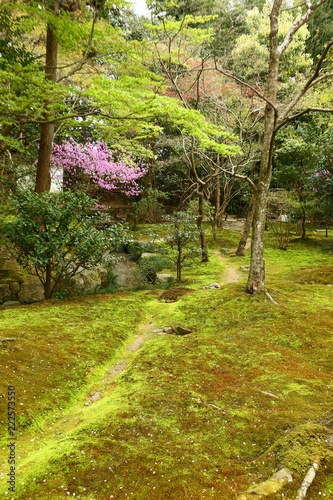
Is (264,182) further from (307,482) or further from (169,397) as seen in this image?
(307,482)

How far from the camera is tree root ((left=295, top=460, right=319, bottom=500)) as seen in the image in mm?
1569

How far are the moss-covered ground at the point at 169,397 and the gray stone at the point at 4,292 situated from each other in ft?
4.31

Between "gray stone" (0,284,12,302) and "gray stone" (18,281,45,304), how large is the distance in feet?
0.75

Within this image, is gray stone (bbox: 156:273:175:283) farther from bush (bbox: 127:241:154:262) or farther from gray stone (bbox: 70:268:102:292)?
bush (bbox: 127:241:154:262)

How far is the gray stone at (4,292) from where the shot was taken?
6451 millimetres

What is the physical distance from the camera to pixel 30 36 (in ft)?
32.7

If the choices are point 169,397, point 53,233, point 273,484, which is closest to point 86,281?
point 53,233

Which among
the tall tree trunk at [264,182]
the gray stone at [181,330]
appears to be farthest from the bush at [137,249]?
the gray stone at [181,330]

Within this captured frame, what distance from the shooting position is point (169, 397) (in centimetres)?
285

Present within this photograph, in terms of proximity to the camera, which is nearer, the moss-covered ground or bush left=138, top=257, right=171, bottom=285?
the moss-covered ground

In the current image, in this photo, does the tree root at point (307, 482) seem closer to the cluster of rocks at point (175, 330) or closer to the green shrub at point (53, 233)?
the cluster of rocks at point (175, 330)

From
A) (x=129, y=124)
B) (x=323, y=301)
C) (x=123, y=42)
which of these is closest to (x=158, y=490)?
(x=323, y=301)

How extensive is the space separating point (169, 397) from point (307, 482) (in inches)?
56.0

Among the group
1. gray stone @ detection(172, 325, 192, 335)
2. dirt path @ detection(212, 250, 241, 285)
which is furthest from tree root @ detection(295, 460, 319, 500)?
dirt path @ detection(212, 250, 241, 285)
